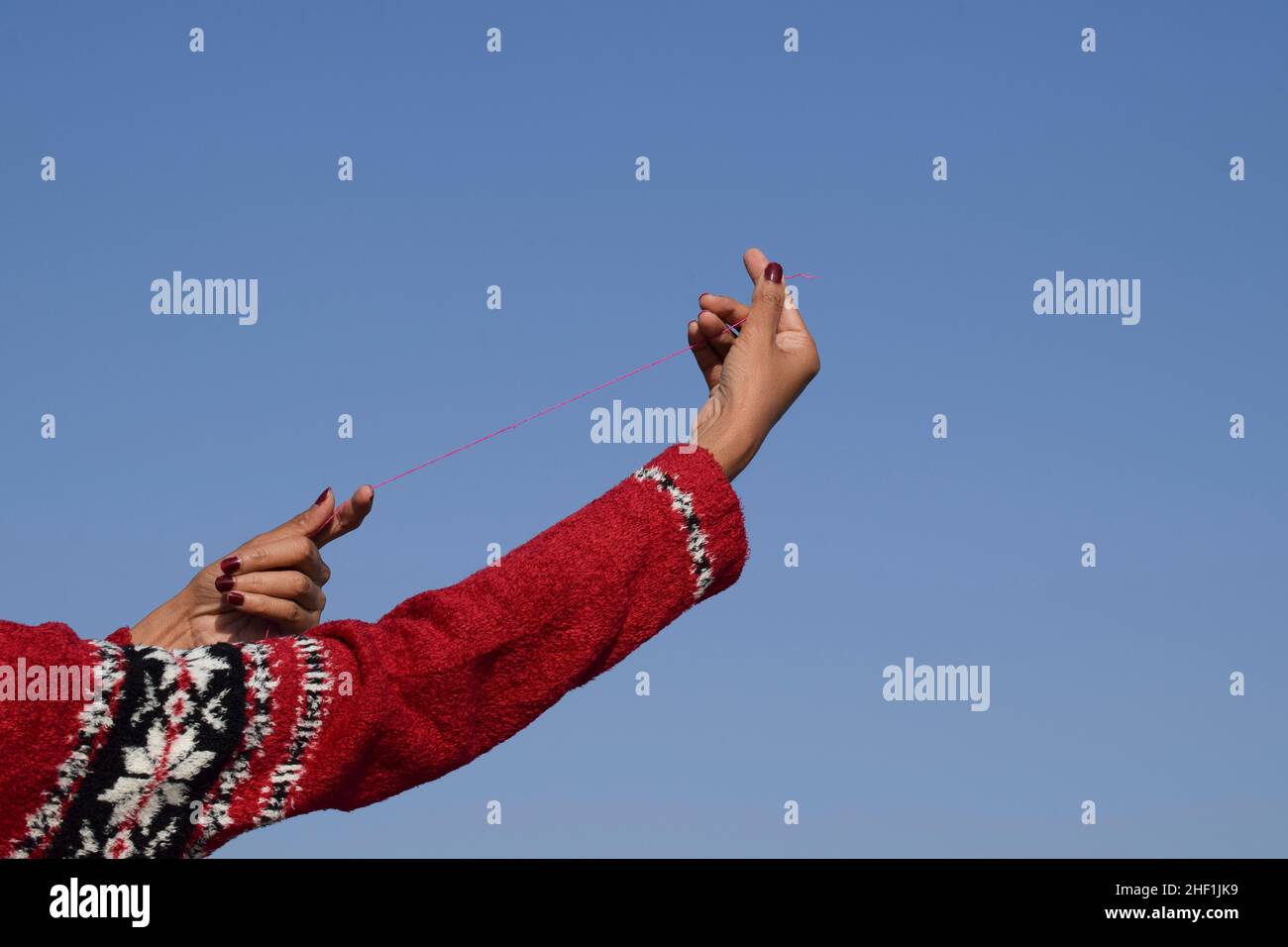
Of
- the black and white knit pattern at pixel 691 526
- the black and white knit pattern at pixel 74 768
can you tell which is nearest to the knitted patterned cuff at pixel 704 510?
the black and white knit pattern at pixel 691 526

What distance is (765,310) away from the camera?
2.27 metres

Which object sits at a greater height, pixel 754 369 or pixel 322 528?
pixel 754 369

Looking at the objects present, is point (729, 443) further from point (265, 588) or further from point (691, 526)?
point (265, 588)

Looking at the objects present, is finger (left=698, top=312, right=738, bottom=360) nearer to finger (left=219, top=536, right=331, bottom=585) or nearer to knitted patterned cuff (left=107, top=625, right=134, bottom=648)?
finger (left=219, top=536, right=331, bottom=585)

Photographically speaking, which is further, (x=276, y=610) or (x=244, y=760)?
(x=276, y=610)

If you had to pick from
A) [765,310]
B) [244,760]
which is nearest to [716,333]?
[765,310]

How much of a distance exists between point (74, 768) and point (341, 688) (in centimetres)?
29

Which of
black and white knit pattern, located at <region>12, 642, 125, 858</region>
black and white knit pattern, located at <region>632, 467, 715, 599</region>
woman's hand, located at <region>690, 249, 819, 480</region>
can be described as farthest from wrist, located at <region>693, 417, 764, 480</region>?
black and white knit pattern, located at <region>12, 642, 125, 858</region>

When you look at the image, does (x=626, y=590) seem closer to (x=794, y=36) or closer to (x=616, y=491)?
(x=616, y=491)

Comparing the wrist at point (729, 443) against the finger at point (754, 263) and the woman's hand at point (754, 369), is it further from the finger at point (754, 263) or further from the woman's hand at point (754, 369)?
the finger at point (754, 263)

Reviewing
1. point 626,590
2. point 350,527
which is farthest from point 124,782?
point 350,527

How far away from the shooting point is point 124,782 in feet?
5.21

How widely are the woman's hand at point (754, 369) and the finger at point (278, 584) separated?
2.15 ft

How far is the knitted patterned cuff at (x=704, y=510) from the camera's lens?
1.89 metres
